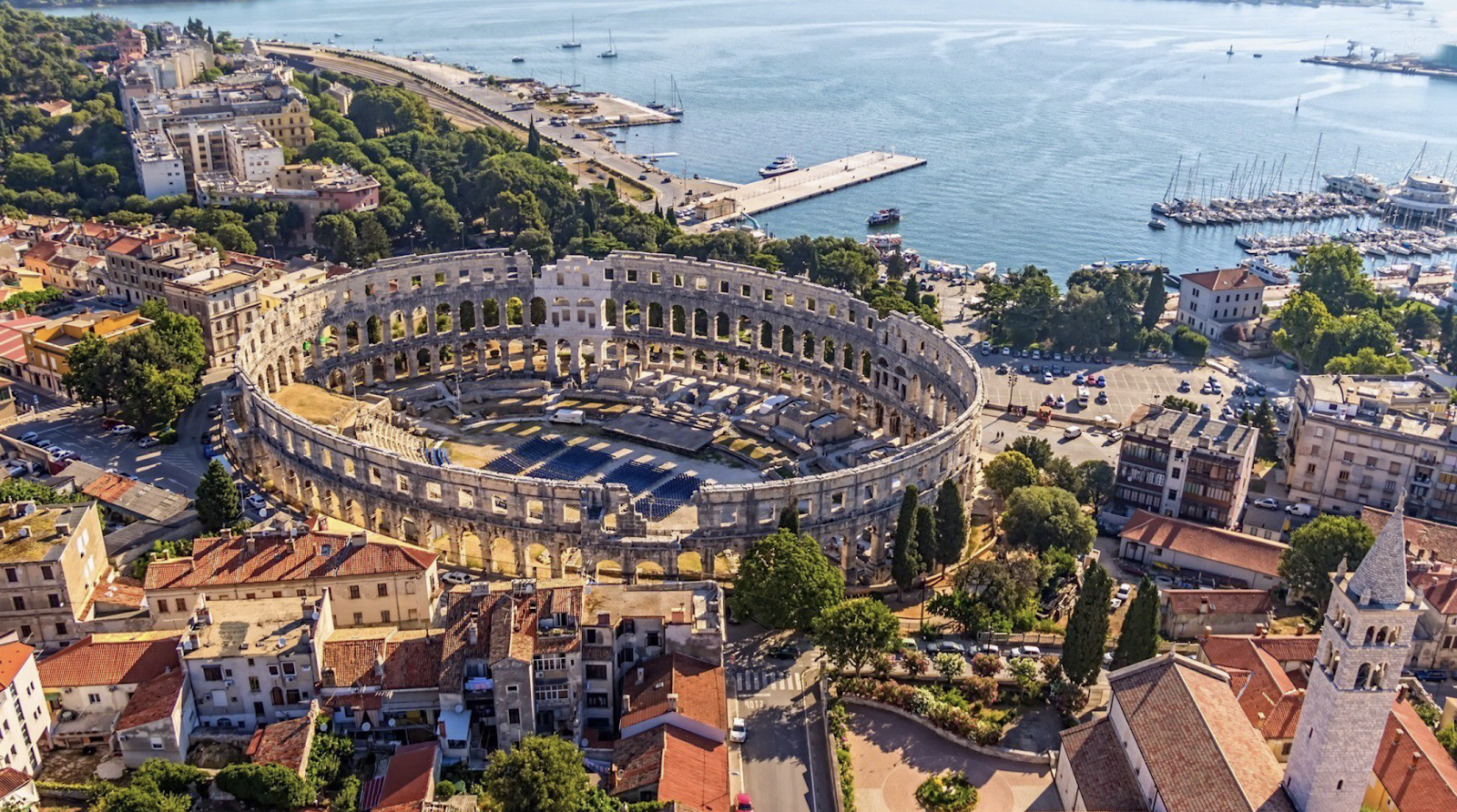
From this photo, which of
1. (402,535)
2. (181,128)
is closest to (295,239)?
(181,128)

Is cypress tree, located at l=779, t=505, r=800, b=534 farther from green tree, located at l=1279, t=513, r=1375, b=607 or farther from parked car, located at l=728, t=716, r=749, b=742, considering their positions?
green tree, located at l=1279, t=513, r=1375, b=607

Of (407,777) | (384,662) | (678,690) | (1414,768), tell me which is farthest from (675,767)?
(1414,768)

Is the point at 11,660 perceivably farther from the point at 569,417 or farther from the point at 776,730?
the point at 569,417

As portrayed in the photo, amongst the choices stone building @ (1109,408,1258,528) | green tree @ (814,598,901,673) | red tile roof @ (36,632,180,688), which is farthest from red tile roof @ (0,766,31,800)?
stone building @ (1109,408,1258,528)

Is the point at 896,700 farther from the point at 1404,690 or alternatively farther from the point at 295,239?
the point at 295,239

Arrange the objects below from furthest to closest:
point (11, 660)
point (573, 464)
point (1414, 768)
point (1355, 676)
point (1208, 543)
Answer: point (573, 464), point (1208, 543), point (1414, 768), point (11, 660), point (1355, 676)

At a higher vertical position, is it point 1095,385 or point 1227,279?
point 1227,279
